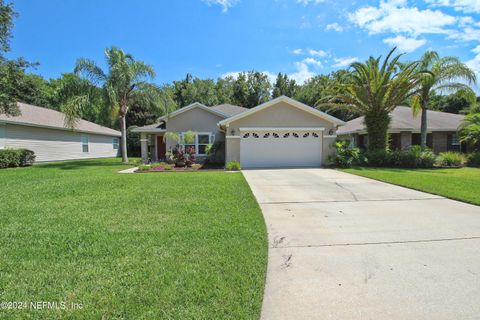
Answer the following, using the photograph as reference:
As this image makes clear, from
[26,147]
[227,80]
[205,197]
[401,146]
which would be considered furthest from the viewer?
[227,80]

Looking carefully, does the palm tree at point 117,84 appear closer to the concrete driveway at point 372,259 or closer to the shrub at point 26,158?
the shrub at point 26,158

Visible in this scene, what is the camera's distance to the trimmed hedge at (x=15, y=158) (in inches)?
591

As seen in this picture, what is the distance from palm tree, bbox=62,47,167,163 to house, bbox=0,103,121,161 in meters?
3.41

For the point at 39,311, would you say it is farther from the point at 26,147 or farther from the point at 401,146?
the point at 401,146

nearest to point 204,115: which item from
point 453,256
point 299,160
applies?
point 299,160

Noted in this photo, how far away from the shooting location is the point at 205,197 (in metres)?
7.08

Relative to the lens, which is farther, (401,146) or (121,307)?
(401,146)

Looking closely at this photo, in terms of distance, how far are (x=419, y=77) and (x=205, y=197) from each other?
49.7 ft

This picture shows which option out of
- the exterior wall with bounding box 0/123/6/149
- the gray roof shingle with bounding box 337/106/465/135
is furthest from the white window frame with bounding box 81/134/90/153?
the gray roof shingle with bounding box 337/106/465/135

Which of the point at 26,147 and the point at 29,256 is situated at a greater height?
the point at 26,147

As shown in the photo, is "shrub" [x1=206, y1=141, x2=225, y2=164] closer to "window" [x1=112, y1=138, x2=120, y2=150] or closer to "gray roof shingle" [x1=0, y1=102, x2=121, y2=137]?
"gray roof shingle" [x1=0, y1=102, x2=121, y2=137]

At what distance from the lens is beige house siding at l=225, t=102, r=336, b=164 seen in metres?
15.3

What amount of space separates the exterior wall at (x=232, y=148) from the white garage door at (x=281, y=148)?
24 cm

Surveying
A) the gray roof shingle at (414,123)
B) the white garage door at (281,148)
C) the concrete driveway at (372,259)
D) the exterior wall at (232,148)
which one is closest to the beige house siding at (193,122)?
the exterior wall at (232,148)
